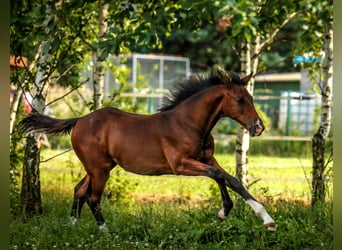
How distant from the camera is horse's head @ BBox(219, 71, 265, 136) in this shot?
5.38m

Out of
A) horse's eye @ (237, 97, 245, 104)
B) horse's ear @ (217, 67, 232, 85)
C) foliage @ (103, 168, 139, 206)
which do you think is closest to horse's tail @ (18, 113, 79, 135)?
horse's ear @ (217, 67, 232, 85)

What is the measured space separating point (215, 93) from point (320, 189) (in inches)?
104

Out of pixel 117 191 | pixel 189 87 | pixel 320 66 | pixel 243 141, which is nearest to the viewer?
pixel 189 87

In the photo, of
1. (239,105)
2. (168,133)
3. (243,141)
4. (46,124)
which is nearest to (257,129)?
(239,105)

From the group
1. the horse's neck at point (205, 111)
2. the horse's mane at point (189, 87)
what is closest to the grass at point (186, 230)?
the horse's neck at point (205, 111)

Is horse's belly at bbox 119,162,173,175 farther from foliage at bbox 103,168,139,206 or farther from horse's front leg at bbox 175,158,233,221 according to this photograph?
foliage at bbox 103,168,139,206

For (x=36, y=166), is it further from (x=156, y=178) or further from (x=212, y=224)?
(x=156, y=178)

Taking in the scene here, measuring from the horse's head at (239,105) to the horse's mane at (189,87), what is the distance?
0.62 ft

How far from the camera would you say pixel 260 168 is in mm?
13492

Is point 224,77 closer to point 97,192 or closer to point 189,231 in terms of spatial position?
point 189,231

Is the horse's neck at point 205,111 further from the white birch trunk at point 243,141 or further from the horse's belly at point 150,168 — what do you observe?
the white birch trunk at point 243,141

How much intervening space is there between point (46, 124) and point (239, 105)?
2285mm

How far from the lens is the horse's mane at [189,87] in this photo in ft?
19.4

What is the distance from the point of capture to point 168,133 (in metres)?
5.92
